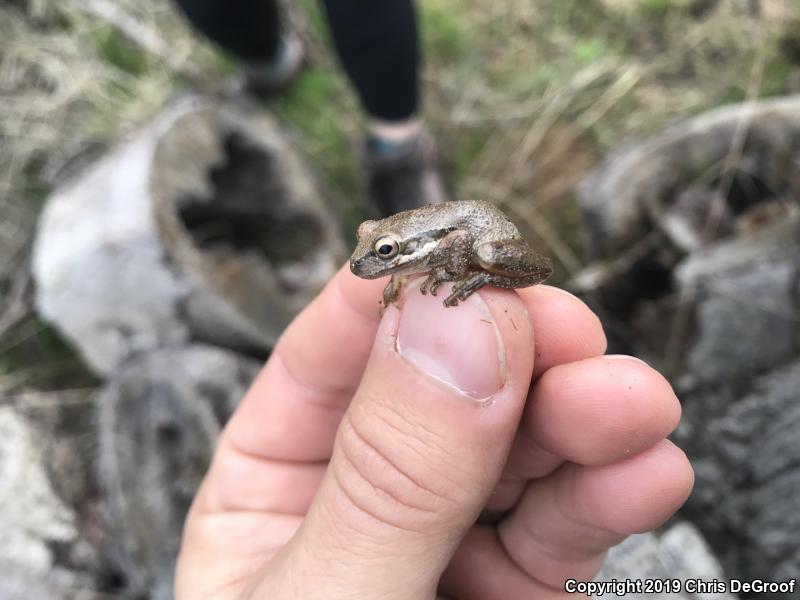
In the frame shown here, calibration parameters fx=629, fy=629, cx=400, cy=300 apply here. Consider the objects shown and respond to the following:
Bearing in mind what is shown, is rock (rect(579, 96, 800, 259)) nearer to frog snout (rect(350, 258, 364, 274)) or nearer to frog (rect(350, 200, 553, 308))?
frog (rect(350, 200, 553, 308))

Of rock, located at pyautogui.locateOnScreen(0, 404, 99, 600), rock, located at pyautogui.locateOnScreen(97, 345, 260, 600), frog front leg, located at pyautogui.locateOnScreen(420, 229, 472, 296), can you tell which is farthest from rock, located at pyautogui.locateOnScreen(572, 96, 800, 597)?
rock, located at pyautogui.locateOnScreen(0, 404, 99, 600)

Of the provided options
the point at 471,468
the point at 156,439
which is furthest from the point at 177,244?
the point at 471,468

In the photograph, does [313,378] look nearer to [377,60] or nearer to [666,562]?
[666,562]

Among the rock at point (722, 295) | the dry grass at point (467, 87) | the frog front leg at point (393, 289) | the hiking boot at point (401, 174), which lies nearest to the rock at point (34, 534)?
the dry grass at point (467, 87)

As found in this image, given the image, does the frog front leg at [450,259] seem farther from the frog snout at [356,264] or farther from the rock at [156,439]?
the rock at [156,439]

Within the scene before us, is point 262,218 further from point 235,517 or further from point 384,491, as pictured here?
point 384,491

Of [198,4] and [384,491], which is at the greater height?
[198,4]

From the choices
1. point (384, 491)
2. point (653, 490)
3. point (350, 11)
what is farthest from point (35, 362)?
point (653, 490)
